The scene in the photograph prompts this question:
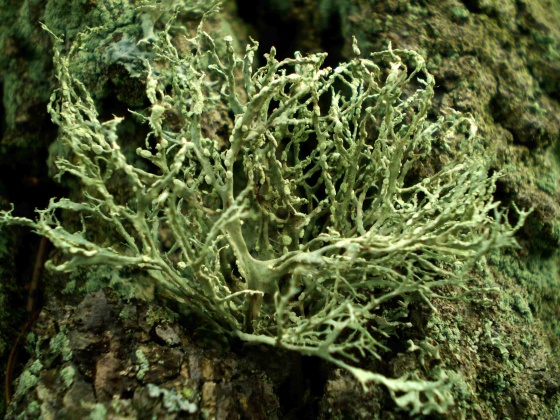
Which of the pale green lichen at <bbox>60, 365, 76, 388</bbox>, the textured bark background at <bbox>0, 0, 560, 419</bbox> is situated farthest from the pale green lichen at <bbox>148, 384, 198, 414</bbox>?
the pale green lichen at <bbox>60, 365, 76, 388</bbox>

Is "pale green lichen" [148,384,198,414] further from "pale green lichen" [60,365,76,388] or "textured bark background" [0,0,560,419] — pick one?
"pale green lichen" [60,365,76,388]

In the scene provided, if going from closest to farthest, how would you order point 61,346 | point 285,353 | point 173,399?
point 173,399, point 61,346, point 285,353

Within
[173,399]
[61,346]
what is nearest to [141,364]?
[173,399]

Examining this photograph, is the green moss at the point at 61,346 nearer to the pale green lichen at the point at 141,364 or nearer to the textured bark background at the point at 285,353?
the textured bark background at the point at 285,353

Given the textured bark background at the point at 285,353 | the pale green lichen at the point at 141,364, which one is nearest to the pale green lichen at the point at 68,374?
the textured bark background at the point at 285,353

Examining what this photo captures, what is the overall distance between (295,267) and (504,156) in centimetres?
130

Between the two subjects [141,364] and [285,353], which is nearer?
[141,364]

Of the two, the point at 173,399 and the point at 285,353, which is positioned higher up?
the point at 173,399

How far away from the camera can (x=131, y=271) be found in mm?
1712

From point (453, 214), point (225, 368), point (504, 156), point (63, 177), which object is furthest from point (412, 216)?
point (63, 177)

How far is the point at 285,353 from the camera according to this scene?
5.22 feet

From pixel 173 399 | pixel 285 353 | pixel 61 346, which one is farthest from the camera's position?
pixel 285 353

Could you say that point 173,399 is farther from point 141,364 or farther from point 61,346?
point 61,346

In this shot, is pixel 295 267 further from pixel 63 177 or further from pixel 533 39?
pixel 533 39
